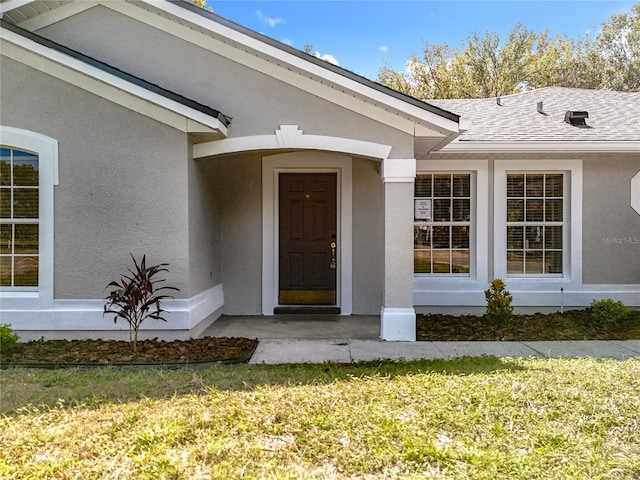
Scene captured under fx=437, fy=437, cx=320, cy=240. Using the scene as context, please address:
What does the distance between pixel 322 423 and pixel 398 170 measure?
4036mm

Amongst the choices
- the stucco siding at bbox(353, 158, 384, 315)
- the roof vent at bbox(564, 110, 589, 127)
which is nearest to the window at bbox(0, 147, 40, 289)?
the stucco siding at bbox(353, 158, 384, 315)

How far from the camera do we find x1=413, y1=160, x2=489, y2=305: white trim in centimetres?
846

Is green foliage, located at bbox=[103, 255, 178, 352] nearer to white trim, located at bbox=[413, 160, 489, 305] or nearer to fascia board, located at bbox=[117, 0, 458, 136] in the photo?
fascia board, located at bbox=[117, 0, 458, 136]

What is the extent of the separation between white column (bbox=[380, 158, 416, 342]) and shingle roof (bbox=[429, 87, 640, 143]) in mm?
2440

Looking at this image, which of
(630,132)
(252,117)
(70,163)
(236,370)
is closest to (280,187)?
(252,117)

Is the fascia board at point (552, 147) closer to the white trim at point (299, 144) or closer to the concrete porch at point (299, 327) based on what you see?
the white trim at point (299, 144)

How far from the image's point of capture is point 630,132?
848 cm

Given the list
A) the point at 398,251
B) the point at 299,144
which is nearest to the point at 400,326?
the point at 398,251

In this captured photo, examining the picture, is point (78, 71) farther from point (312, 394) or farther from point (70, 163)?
point (312, 394)

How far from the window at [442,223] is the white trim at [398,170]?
2.36 m

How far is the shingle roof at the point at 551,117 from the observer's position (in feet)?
26.9

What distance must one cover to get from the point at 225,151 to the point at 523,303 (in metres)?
6.23

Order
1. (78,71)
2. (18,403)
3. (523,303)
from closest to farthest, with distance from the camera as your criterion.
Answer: (18,403) < (78,71) < (523,303)

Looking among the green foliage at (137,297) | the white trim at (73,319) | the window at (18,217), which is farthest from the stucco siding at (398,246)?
the window at (18,217)
